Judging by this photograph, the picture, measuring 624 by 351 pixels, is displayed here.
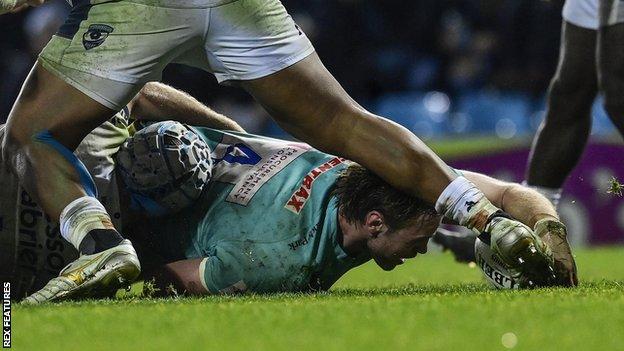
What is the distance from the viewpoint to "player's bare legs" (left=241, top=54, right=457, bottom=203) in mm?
5297

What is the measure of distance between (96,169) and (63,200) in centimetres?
53

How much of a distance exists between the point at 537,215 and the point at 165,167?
1.55 meters

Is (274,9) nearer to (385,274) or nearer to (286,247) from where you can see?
(286,247)

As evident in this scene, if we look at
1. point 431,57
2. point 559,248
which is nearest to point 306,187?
point 559,248

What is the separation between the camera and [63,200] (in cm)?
518

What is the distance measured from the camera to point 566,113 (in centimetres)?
773

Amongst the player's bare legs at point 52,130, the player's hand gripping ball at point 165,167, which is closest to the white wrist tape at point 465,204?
the player's hand gripping ball at point 165,167

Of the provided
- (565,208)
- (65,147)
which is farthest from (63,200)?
(565,208)

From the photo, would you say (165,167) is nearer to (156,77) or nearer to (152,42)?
(156,77)

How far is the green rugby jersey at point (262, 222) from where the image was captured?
5.39 metres

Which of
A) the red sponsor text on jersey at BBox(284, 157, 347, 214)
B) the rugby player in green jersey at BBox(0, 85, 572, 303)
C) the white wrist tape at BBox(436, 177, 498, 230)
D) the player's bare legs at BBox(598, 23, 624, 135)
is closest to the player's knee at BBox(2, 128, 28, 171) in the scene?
the rugby player in green jersey at BBox(0, 85, 572, 303)

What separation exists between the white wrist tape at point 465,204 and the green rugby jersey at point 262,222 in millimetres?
483

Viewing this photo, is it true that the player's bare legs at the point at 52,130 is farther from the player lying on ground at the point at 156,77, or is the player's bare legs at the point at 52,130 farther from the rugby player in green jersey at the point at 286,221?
the rugby player in green jersey at the point at 286,221

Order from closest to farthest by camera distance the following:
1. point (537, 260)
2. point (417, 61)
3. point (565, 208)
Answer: point (537, 260) → point (565, 208) → point (417, 61)
